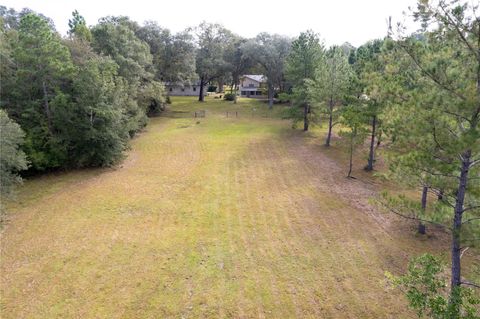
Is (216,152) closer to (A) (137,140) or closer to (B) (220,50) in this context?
(A) (137,140)

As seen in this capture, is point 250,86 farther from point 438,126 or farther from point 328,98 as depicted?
point 438,126

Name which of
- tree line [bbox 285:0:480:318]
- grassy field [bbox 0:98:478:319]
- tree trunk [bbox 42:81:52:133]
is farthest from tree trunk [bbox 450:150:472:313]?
tree trunk [bbox 42:81:52:133]

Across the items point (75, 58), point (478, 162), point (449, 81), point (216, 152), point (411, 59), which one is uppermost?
point (75, 58)

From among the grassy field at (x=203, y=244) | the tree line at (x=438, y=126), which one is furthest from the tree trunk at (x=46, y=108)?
the tree line at (x=438, y=126)

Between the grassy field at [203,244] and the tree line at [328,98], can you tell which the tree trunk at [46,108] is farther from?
the grassy field at [203,244]

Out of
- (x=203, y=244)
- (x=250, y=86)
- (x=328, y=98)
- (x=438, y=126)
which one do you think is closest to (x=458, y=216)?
(x=438, y=126)

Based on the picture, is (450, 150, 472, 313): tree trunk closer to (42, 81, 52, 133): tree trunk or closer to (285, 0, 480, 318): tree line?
(285, 0, 480, 318): tree line

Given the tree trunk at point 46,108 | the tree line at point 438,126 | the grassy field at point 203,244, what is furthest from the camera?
the tree trunk at point 46,108

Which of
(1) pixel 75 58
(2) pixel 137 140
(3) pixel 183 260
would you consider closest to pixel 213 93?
(2) pixel 137 140
